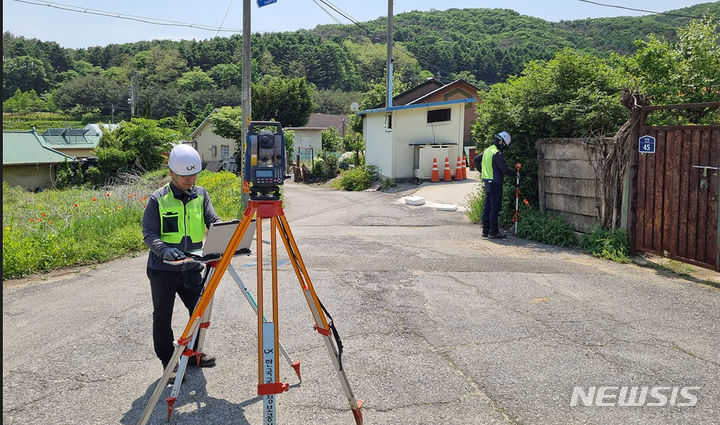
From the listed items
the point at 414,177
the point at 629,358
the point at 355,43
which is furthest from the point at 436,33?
the point at 629,358

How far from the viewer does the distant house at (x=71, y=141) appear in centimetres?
4756

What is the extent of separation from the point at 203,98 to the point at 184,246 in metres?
80.5

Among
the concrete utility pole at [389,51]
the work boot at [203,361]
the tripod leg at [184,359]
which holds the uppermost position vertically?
the concrete utility pole at [389,51]

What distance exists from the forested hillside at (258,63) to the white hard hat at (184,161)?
176ft

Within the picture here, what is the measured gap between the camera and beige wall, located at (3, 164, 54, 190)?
1453 inches

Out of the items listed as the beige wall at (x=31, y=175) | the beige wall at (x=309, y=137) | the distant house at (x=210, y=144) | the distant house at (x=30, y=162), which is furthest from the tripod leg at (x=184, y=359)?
the distant house at (x=210, y=144)

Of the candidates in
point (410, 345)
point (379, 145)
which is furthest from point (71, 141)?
point (410, 345)

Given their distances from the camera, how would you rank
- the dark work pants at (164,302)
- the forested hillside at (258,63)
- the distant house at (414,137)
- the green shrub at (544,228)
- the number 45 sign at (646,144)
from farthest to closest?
the forested hillside at (258,63) → the distant house at (414,137) → the green shrub at (544,228) → the number 45 sign at (646,144) → the dark work pants at (164,302)

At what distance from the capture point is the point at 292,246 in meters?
3.54

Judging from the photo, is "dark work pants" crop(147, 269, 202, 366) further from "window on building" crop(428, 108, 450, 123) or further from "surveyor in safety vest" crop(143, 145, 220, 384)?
"window on building" crop(428, 108, 450, 123)

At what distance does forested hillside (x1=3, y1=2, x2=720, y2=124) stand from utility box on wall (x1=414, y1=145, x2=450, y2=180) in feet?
119

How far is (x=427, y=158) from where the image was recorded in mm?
20875

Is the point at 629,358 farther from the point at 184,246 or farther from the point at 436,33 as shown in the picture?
the point at 436,33

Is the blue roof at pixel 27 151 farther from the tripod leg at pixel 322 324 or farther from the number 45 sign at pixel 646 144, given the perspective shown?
the tripod leg at pixel 322 324
